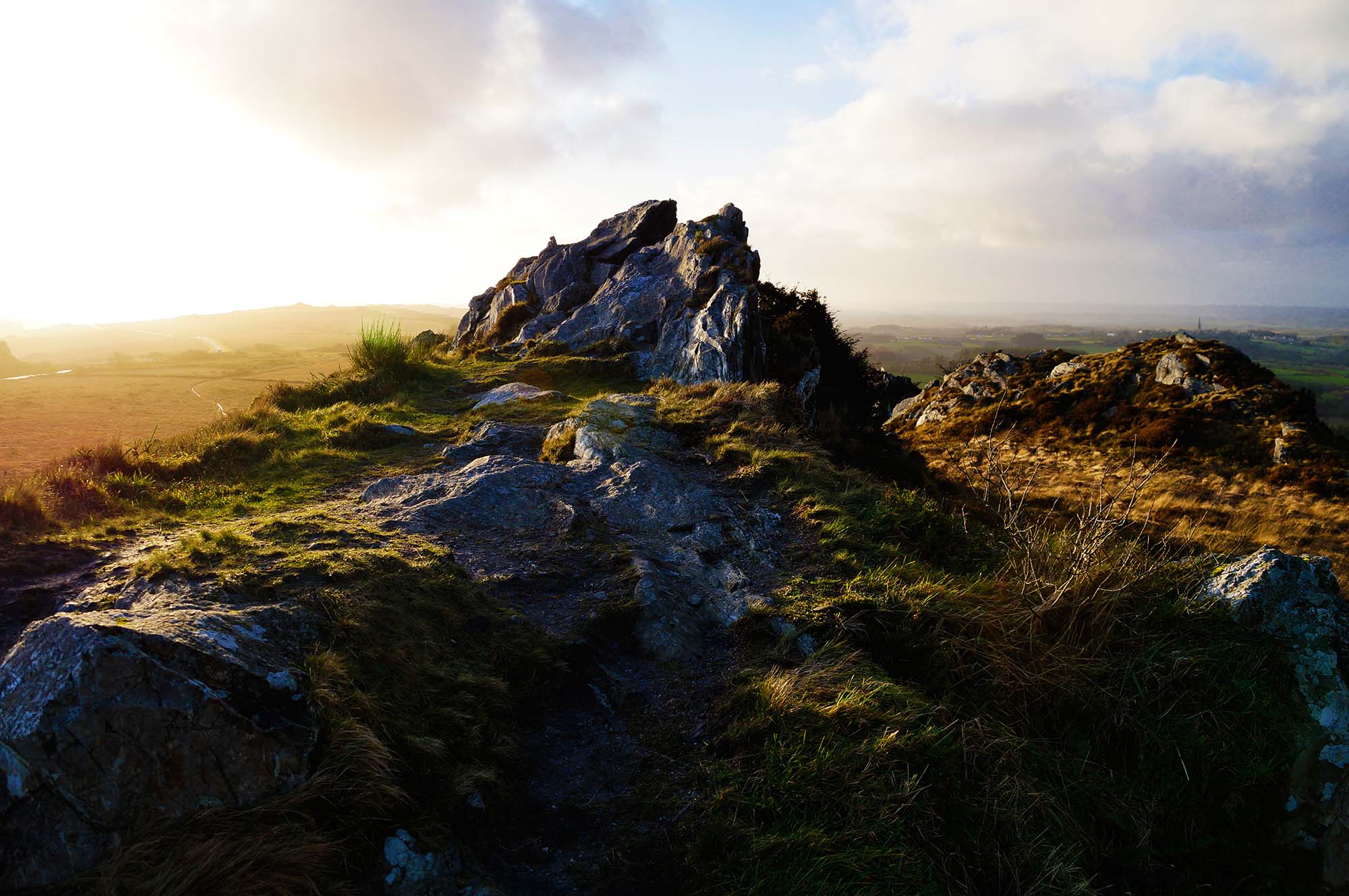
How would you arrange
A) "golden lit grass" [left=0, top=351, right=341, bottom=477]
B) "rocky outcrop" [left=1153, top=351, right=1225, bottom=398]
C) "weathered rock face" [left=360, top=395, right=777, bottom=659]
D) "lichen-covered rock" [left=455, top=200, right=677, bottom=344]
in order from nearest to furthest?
1. "weathered rock face" [left=360, top=395, right=777, bottom=659]
2. "golden lit grass" [left=0, top=351, right=341, bottom=477]
3. "rocky outcrop" [left=1153, top=351, right=1225, bottom=398]
4. "lichen-covered rock" [left=455, top=200, right=677, bottom=344]

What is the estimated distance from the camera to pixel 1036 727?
162 inches

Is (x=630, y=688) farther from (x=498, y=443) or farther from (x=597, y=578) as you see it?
(x=498, y=443)

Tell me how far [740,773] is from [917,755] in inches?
41.4

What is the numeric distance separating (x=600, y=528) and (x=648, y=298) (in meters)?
13.1

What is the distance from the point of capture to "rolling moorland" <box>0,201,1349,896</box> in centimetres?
256

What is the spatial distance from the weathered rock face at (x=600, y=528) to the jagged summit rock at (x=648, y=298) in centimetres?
620

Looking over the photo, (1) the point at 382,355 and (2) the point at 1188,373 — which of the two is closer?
(1) the point at 382,355

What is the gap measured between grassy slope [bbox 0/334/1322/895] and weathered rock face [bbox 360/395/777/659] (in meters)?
0.54

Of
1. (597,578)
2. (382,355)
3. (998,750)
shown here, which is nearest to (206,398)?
(382,355)

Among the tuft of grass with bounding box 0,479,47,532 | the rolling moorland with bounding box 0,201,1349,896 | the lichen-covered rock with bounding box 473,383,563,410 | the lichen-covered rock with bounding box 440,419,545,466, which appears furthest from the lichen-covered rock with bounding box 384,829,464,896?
the lichen-covered rock with bounding box 473,383,563,410

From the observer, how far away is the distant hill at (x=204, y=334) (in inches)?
1235

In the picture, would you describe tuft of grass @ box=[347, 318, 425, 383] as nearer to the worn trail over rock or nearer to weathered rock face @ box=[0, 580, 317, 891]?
the worn trail over rock

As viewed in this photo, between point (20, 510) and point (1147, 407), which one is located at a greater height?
point (20, 510)

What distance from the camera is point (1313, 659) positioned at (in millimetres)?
4199
